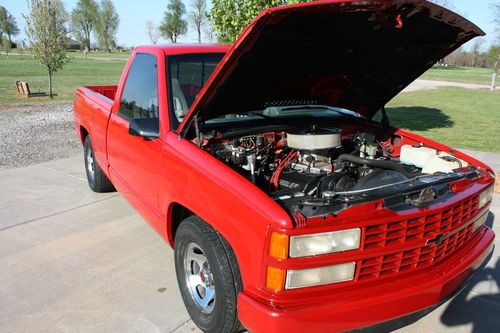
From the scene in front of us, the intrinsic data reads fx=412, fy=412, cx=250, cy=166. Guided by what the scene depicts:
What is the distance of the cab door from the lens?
10.4 feet

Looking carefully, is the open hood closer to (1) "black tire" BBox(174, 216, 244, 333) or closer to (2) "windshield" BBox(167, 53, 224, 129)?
(2) "windshield" BBox(167, 53, 224, 129)

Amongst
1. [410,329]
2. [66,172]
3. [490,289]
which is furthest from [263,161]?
[66,172]

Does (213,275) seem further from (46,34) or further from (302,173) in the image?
(46,34)

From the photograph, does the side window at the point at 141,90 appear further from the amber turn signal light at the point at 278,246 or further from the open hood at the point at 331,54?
the amber turn signal light at the point at 278,246

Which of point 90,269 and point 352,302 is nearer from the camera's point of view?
point 352,302

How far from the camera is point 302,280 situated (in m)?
2.03

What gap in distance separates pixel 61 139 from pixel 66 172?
268cm

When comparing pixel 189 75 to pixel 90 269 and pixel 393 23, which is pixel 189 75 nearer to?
pixel 393 23

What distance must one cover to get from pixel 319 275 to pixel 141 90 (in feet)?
7.80

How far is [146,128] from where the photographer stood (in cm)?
299

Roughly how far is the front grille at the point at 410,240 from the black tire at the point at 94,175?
3.82m

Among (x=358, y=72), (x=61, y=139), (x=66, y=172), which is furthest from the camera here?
(x=61, y=139)

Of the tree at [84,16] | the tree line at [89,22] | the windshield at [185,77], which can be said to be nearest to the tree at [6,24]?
the tree line at [89,22]

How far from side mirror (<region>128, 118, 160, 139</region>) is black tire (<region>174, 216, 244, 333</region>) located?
2.37ft
